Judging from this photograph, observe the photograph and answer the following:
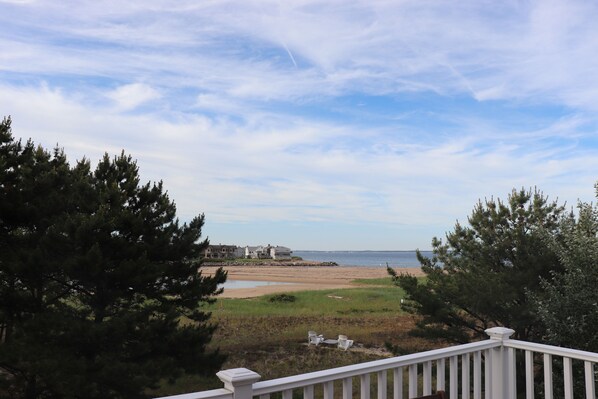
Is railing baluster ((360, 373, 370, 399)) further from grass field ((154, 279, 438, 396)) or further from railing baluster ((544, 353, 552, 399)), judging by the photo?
grass field ((154, 279, 438, 396))

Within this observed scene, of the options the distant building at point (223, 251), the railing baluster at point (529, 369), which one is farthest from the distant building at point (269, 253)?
the railing baluster at point (529, 369)

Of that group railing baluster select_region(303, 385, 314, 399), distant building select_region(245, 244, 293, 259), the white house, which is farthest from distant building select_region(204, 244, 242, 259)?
railing baluster select_region(303, 385, 314, 399)

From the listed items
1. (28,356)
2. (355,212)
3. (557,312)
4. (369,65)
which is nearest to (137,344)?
(28,356)

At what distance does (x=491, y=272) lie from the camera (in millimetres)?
8719

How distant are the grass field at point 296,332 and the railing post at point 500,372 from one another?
6680 millimetres

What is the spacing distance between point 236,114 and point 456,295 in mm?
8029

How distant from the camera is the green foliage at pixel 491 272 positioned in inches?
314

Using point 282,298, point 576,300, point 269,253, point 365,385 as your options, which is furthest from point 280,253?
point 365,385

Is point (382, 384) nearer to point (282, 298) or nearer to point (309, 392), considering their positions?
point (309, 392)

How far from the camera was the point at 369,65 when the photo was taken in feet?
39.9

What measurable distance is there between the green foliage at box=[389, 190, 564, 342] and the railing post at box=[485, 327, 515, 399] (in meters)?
4.44

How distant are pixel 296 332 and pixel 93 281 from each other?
850 centimetres

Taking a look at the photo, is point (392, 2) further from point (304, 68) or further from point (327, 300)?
point (327, 300)

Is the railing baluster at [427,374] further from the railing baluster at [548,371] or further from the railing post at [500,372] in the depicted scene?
the railing baluster at [548,371]
